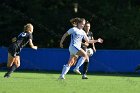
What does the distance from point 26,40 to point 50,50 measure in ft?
30.1

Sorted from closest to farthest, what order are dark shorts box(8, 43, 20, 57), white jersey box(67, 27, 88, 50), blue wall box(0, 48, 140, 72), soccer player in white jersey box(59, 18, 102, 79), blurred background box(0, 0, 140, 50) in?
soccer player in white jersey box(59, 18, 102, 79)
white jersey box(67, 27, 88, 50)
dark shorts box(8, 43, 20, 57)
blue wall box(0, 48, 140, 72)
blurred background box(0, 0, 140, 50)

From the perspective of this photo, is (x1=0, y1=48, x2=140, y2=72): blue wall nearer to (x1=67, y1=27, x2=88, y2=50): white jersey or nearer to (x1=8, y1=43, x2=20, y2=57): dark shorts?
(x1=8, y1=43, x2=20, y2=57): dark shorts

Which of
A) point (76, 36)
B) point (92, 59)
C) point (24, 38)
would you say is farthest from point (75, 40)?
point (92, 59)

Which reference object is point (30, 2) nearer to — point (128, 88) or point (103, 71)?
point (103, 71)

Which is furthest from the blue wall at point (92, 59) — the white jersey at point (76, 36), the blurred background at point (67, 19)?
the blurred background at point (67, 19)

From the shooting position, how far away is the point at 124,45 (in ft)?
115

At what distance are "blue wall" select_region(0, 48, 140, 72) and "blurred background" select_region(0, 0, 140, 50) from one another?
9.36 meters

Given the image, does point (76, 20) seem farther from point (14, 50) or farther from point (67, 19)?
point (67, 19)

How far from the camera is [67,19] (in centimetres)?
3762

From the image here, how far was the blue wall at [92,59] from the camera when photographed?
25062 millimetres

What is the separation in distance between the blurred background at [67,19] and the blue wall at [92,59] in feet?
30.7

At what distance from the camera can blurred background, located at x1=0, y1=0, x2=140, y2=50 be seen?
3550 cm

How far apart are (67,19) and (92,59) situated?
1232 centimetres

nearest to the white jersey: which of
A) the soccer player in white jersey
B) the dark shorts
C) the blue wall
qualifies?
the soccer player in white jersey
